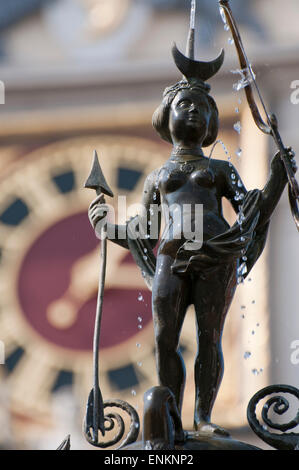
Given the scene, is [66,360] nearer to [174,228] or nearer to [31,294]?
[31,294]

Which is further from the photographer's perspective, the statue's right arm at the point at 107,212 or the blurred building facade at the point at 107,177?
the blurred building facade at the point at 107,177

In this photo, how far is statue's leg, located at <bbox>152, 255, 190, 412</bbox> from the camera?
2668mm

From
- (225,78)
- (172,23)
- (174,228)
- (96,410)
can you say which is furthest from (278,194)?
(172,23)

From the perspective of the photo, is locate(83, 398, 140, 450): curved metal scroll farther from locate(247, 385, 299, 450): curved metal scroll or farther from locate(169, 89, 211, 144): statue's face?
locate(169, 89, 211, 144): statue's face

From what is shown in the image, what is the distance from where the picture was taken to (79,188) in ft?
23.7

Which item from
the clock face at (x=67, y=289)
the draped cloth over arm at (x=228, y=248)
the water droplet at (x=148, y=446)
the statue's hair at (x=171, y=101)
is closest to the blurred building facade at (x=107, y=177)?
the clock face at (x=67, y=289)

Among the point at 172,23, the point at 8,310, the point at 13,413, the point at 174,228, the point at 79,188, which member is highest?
the point at 172,23

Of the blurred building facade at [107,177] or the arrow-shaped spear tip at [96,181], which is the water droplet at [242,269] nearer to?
the arrow-shaped spear tip at [96,181]

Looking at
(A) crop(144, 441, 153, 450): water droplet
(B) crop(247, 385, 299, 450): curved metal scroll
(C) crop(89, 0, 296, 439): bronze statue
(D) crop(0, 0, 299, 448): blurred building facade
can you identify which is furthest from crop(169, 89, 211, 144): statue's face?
(D) crop(0, 0, 299, 448): blurred building facade

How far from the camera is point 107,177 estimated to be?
711cm

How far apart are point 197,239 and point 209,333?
5.7 inches

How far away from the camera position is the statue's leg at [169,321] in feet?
8.75

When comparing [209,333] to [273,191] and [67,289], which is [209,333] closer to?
[273,191]
